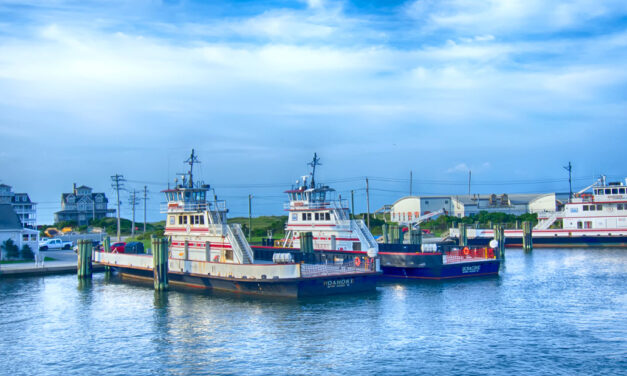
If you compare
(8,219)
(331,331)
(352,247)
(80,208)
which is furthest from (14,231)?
(80,208)

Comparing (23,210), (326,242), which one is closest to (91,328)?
(326,242)

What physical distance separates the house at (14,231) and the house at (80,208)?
67021 millimetres

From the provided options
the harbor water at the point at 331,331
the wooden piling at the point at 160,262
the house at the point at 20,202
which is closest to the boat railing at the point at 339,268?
the harbor water at the point at 331,331


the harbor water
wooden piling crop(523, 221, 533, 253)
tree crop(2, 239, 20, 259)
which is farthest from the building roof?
wooden piling crop(523, 221, 533, 253)

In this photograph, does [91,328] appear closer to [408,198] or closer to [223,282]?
[223,282]

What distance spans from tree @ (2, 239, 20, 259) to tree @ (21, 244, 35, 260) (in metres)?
0.57

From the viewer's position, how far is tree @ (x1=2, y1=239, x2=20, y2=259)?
48031mm

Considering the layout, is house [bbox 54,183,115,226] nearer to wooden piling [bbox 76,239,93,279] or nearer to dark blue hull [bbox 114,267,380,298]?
wooden piling [bbox 76,239,93,279]

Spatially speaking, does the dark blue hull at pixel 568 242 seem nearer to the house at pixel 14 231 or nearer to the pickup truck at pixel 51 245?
the house at pixel 14 231

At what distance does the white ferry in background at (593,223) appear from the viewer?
62.7 m

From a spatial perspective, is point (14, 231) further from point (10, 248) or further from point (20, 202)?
point (20, 202)

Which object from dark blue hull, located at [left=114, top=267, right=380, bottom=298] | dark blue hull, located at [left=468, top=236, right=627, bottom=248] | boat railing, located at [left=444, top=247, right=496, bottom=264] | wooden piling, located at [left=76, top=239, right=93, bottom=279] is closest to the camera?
dark blue hull, located at [left=114, top=267, right=380, bottom=298]

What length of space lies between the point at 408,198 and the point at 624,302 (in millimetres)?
77687

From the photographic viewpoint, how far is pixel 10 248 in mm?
48156
